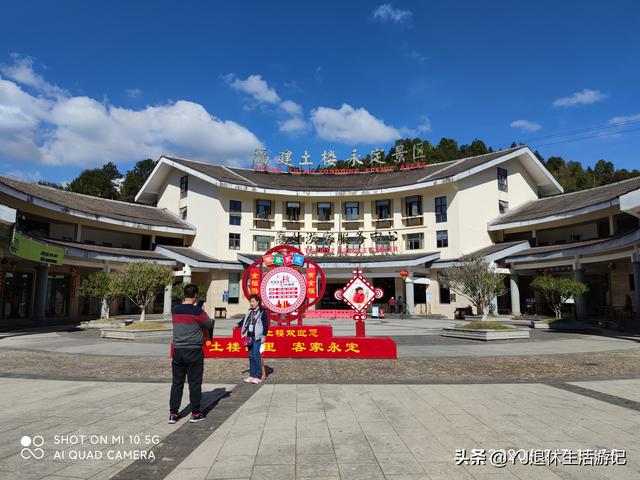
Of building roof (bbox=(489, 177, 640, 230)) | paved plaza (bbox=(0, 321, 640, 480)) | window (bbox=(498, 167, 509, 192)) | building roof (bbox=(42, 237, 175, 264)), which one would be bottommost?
paved plaza (bbox=(0, 321, 640, 480))

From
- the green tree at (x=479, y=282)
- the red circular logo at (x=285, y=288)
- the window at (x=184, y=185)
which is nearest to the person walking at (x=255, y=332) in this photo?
the red circular logo at (x=285, y=288)

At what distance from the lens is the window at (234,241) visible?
32312mm

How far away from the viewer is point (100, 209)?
2944 centimetres

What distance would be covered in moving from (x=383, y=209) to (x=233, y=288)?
540 inches

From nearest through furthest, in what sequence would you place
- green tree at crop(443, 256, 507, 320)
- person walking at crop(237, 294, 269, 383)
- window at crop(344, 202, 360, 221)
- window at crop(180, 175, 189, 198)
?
1. person walking at crop(237, 294, 269, 383)
2. green tree at crop(443, 256, 507, 320)
3. window at crop(180, 175, 189, 198)
4. window at crop(344, 202, 360, 221)

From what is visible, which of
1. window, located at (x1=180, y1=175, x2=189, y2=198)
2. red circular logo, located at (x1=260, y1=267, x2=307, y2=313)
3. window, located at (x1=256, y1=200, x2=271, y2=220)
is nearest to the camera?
red circular logo, located at (x1=260, y1=267, x2=307, y2=313)

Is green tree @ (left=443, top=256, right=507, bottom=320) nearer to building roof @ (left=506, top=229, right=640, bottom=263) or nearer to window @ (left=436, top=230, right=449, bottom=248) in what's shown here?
building roof @ (left=506, top=229, right=640, bottom=263)

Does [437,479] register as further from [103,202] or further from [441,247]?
[103,202]

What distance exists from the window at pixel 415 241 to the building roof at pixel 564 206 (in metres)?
5.15

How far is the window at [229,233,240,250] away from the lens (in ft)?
106

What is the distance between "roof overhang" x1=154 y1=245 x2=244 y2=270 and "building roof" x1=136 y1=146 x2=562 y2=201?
5925 mm

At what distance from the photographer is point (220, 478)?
362 cm

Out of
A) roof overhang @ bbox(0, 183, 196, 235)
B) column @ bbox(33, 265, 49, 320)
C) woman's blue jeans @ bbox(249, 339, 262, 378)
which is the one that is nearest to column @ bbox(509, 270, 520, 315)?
roof overhang @ bbox(0, 183, 196, 235)

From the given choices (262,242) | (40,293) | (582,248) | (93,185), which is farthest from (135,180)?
(582,248)
